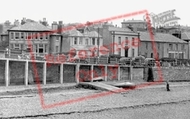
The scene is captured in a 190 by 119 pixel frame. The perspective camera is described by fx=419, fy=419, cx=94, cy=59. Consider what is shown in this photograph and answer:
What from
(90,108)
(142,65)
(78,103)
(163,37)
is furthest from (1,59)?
(163,37)

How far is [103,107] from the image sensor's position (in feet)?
94.5

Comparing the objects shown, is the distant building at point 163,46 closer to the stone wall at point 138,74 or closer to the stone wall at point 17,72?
the stone wall at point 138,74

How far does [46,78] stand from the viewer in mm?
43969

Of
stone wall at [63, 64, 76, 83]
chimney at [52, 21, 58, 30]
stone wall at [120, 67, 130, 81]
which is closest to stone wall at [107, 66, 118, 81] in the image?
stone wall at [120, 67, 130, 81]

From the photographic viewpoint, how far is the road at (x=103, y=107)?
2516 centimetres

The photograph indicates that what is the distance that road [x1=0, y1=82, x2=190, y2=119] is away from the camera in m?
25.2

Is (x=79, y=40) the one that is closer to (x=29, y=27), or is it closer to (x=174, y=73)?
(x=29, y=27)

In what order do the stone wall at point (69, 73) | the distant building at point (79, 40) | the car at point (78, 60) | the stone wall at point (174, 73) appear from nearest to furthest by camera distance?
the stone wall at point (69, 73) → the car at point (78, 60) → the stone wall at point (174, 73) → the distant building at point (79, 40)

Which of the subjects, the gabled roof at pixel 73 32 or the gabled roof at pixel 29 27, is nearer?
the gabled roof at pixel 29 27

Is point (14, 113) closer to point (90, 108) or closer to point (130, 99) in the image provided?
point (90, 108)

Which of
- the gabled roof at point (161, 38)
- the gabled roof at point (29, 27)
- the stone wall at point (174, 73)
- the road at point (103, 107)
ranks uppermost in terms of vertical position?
the gabled roof at point (29, 27)

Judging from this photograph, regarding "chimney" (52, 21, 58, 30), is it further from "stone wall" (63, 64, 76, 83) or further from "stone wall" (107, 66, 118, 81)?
"stone wall" (63, 64, 76, 83)

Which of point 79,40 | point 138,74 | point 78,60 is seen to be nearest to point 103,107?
point 78,60

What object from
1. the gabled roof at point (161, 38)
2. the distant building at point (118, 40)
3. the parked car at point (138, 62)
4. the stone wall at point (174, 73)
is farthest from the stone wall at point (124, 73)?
the gabled roof at point (161, 38)
